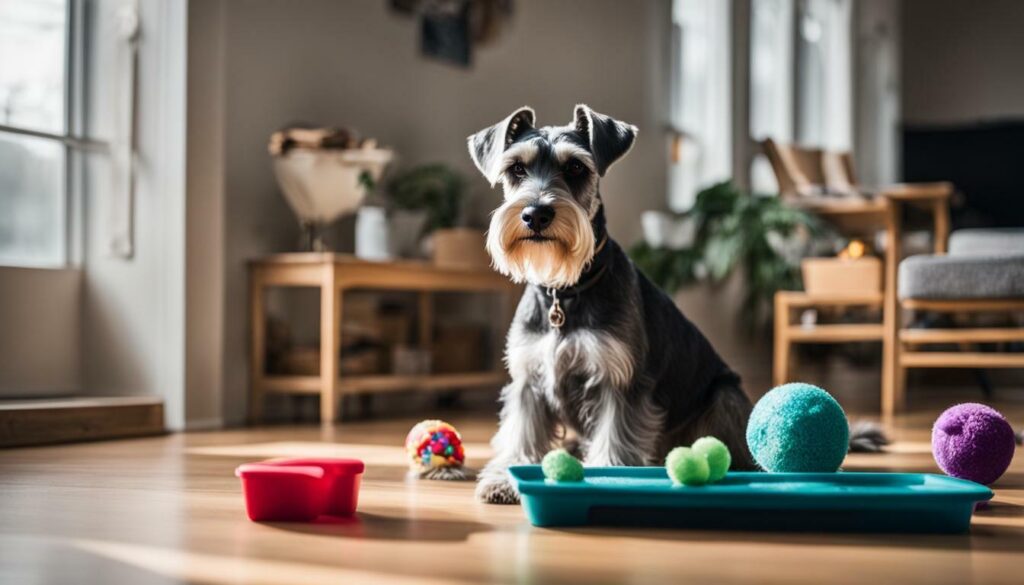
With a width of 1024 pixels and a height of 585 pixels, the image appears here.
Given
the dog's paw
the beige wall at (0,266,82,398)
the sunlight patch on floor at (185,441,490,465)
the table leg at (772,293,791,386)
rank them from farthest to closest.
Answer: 1. the table leg at (772,293,791,386)
2. the beige wall at (0,266,82,398)
3. the sunlight patch on floor at (185,441,490,465)
4. the dog's paw

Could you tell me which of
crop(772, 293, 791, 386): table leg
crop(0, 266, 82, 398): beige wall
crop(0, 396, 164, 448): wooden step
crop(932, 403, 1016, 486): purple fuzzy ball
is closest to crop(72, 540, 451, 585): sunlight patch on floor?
crop(932, 403, 1016, 486): purple fuzzy ball

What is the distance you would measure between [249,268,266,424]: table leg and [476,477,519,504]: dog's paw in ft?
7.43

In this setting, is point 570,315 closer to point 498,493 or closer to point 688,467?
point 498,493

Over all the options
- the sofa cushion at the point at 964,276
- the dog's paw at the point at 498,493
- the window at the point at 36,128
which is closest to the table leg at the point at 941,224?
the sofa cushion at the point at 964,276

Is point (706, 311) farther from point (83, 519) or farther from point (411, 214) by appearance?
point (83, 519)

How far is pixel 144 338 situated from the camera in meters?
4.15

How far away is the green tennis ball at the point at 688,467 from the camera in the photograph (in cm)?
194

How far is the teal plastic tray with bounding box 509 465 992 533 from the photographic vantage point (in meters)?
1.89

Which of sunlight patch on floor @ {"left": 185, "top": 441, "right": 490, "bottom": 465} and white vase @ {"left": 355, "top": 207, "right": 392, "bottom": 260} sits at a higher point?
white vase @ {"left": 355, "top": 207, "right": 392, "bottom": 260}

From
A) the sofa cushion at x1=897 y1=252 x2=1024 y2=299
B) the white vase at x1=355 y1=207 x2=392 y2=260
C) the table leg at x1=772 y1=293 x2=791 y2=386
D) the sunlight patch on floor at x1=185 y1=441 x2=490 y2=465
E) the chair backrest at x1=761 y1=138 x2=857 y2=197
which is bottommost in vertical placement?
the sunlight patch on floor at x1=185 y1=441 x2=490 y2=465

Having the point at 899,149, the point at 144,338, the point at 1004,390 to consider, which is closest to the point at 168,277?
the point at 144,338

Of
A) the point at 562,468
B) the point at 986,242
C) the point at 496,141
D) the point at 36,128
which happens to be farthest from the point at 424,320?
the point at 562,468

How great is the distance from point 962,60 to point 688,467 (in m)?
11.0

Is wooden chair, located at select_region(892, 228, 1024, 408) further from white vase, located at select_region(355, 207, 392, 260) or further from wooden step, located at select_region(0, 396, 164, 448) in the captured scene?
wooden step, located at select_region(0, 396, 164, 448)
